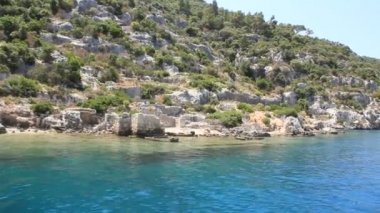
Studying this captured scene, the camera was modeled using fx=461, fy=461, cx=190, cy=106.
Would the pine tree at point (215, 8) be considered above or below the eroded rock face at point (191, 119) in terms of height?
above

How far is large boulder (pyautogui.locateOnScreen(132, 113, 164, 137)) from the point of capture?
5422 centimetres

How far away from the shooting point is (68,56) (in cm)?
7781

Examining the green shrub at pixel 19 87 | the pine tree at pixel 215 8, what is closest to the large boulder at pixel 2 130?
the green shrub at pixel 19 87

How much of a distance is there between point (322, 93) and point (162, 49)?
39129 mm

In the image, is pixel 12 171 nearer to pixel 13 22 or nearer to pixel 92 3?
pixel 13 22

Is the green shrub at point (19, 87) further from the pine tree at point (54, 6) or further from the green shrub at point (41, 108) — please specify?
the pine tree at point (54, 6)

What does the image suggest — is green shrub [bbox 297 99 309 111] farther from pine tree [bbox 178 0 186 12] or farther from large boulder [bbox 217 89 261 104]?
pine tree [bbox 178 0 186 12]

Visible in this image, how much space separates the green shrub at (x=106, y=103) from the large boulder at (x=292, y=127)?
83.2ft

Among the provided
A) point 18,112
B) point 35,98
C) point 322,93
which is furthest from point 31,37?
point 322,93

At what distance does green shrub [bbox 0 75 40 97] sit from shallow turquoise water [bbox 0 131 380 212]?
50.1ft

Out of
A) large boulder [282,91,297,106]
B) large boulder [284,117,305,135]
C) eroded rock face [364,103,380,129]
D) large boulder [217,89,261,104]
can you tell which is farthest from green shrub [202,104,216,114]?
eroded rock face [364,103,380,129]

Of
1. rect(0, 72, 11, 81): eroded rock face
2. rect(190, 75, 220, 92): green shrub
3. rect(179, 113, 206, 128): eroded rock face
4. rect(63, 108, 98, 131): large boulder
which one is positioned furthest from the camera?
rect(190, 75, 220, 92): green shrub

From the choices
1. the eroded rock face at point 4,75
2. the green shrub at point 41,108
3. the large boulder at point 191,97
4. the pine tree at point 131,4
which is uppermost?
the pine tree at point 131,4

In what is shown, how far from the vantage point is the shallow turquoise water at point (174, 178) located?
22.2 metres
